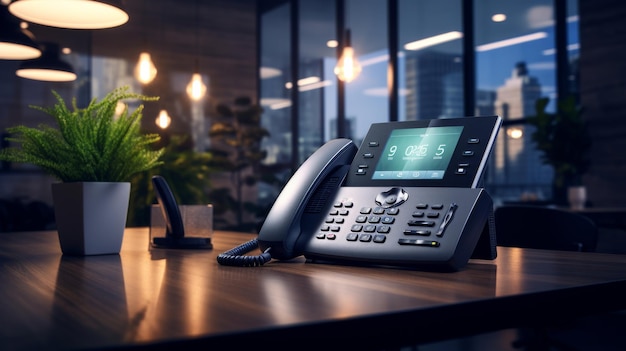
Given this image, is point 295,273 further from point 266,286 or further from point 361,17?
point 361,17

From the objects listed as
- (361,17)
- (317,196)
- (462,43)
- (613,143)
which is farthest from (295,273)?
(361,17)

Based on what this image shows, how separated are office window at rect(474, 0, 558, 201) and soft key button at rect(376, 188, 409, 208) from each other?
15.8 feet

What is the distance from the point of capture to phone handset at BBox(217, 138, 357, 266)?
101 cm

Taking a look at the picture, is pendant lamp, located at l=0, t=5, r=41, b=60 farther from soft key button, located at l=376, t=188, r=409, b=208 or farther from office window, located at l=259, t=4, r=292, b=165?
office window, located at l=259, t=4, r=292, b=165

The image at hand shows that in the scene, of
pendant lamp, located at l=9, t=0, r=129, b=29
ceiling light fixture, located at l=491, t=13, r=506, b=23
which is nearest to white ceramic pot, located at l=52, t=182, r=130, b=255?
pendant lamp, located at l=9, t=0, r=129, b=29

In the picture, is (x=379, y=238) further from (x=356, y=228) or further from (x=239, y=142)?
(x=239, y=142)

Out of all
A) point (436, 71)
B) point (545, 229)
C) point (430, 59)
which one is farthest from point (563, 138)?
point (545, 229)

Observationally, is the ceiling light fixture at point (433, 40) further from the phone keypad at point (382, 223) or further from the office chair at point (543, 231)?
the phone keypad at point (382, 223)

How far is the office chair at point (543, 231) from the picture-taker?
212 centimetres

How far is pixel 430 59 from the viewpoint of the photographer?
6.82 m

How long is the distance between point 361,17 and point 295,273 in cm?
738

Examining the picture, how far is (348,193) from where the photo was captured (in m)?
1.05

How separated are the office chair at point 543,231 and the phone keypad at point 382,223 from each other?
1276mm

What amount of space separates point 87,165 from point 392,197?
616 mm
